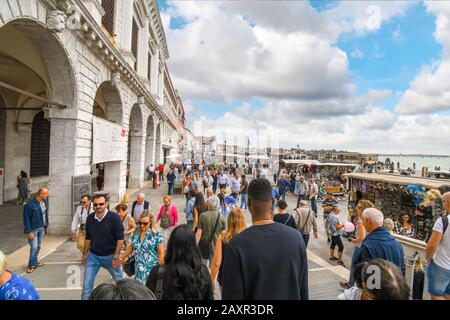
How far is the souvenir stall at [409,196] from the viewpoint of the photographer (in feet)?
25.0

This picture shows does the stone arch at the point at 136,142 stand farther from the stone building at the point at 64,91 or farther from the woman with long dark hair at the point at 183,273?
the woman with long dark hair at the point at 183,273

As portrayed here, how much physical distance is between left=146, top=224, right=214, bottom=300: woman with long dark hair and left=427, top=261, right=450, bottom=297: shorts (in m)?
3.50

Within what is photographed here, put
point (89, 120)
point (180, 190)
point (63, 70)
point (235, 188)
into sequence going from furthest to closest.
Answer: point (180, 190) → point (235, 188) → point (89, 120) → point (63, 70)

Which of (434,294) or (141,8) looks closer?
(434,294)

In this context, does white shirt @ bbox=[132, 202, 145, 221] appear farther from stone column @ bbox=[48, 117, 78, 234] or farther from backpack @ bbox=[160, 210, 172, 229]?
stone column @ bbox=[48, 117, 78, 234]

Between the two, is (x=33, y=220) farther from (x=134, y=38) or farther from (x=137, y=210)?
(x=134, y=38)

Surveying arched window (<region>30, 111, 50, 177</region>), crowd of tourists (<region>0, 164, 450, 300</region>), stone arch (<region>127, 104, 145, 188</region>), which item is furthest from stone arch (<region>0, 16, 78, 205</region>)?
stone arch (<region>127, 104, 145, 188</region>)

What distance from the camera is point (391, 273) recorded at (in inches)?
65.7

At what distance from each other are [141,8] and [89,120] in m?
12.9

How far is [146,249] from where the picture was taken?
3.44 m

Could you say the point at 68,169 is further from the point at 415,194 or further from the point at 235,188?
the point at 415,194

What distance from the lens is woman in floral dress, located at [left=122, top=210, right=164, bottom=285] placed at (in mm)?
3410

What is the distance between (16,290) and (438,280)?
5.14 metres
